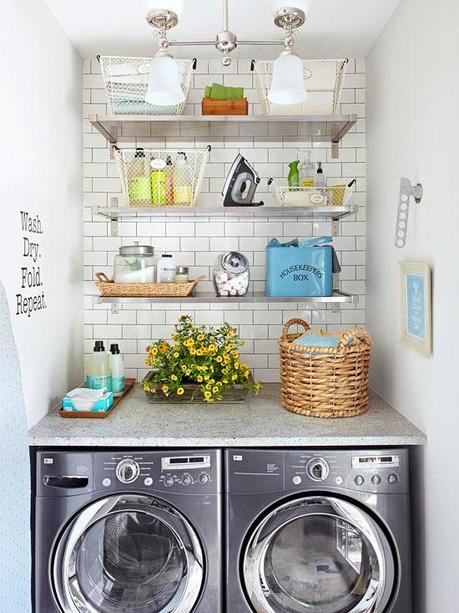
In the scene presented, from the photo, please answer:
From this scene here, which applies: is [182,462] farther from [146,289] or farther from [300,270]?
[300,270]

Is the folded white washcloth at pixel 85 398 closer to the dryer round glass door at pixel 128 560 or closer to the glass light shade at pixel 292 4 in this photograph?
the dryer round glass door at pixel 128 560


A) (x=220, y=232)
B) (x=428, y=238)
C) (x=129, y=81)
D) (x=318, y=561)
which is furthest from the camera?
(x=220, y=232)

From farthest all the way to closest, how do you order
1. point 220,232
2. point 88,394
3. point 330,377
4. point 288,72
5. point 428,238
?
point 220,232 → point 88,394 → point 330,377 → point 428,238 → point 288,72

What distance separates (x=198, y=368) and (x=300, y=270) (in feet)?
2.12

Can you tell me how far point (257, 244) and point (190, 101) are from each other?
79cm

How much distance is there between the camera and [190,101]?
2758mm

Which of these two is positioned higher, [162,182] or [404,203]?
[162,182]

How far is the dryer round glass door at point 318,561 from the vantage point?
76.9 inches

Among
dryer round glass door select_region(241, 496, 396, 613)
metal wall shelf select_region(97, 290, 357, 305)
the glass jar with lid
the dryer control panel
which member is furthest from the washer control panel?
the glass jar with lid

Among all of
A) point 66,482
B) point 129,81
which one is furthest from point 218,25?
point 66,482

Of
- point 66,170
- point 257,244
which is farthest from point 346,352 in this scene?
point 66,170

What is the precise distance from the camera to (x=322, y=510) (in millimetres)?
1970

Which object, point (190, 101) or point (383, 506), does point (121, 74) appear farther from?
point (383, 506)

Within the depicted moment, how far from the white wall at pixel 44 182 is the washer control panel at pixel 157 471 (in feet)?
1.23
